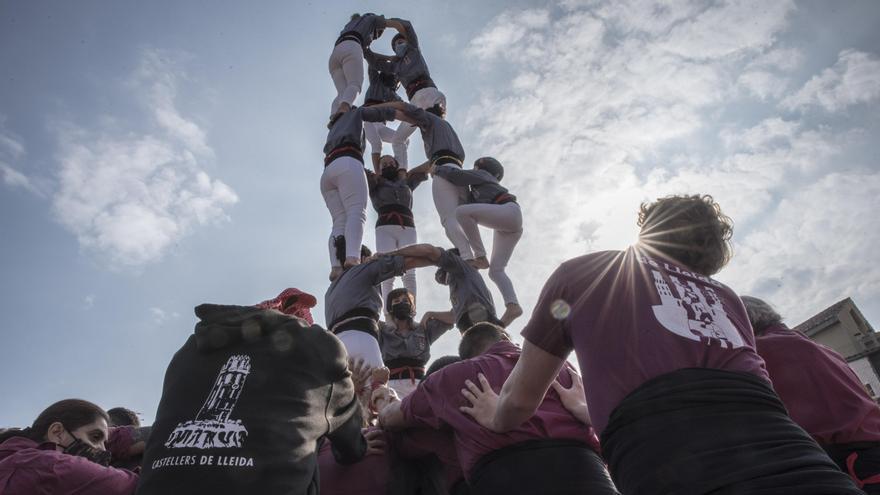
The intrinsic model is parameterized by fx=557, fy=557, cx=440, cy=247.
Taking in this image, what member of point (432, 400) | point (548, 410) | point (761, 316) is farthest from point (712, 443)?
point (761, 316)

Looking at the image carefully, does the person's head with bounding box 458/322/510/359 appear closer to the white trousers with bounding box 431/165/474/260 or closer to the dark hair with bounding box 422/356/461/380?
the dark hair with bounding box 422/356/461/380

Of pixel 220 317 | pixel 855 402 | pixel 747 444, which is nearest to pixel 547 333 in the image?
pixel 747 444

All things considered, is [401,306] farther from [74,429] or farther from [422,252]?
[74,429]

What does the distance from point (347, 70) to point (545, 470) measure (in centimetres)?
794

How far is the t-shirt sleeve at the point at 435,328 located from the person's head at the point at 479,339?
145 inches

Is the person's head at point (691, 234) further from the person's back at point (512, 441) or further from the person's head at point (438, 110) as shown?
the person's head at point (438, 110)

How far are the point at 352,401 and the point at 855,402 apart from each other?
8.01 feet

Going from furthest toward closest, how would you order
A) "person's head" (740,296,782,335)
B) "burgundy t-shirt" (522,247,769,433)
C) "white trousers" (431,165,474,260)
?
"white trousers" (431,165,474,260), "person's head" (740,296,782,335), "burgundy t-shirt" (522,247,769,433)

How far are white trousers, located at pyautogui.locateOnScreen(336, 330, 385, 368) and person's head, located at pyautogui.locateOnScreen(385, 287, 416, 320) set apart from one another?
1.60 meters

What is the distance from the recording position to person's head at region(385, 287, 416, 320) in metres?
6.69

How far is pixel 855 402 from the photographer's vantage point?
2721mm

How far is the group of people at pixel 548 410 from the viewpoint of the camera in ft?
5.01

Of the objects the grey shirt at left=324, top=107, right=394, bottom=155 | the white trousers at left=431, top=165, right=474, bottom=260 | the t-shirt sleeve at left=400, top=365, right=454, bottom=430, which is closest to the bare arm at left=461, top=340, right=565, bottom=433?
the t-shirt sleeve at left=400, top=365, right=454, bottom=430

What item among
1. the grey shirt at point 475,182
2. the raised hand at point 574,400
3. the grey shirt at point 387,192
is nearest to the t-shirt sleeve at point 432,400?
the raised hand at point 574,400
